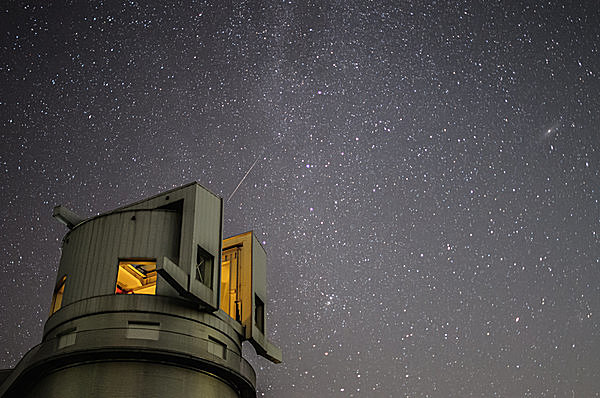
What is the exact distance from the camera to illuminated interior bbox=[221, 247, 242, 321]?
24.2 metres

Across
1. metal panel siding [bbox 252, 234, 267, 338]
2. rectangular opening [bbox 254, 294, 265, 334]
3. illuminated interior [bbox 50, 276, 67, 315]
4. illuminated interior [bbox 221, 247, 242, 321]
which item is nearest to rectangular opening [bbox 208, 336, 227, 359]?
illuminated interior [bbox 221, 247, 242, 321]

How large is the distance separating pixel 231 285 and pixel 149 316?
5.38m

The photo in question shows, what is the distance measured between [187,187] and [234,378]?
Answer: 7579mm

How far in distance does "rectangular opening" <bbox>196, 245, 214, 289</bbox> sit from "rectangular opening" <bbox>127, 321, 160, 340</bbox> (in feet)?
7.82

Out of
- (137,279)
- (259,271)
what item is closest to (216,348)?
(259,271)

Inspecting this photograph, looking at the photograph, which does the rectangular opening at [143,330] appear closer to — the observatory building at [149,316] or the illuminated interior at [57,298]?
the observatory building at [149,316]

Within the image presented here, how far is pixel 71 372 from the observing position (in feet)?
63.8

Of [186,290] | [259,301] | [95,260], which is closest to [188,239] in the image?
[186,290]

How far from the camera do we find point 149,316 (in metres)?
20.3

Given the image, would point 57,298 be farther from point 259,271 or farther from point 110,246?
point 259,271

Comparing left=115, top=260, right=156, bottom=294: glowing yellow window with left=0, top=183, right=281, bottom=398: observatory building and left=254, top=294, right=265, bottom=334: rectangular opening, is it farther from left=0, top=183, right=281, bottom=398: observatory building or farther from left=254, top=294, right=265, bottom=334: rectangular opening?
left=254, top=294, right=265, bottom=334: rectangular opening

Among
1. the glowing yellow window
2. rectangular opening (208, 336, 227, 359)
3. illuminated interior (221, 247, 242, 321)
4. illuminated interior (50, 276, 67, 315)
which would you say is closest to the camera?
rectangular opening (208, 336, 227, 359)

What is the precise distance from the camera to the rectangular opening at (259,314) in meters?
24.8

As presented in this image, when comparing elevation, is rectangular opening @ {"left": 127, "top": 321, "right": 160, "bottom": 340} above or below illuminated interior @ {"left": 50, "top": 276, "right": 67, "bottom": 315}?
below
